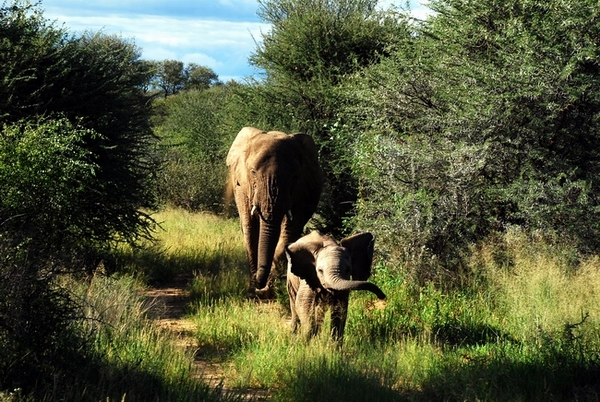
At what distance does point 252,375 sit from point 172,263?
619 centimetres

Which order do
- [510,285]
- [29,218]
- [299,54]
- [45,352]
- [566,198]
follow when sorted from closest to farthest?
1. [45,352]
2. [29,218]
3. [510,285]
4. [566,198]
5. [299,54]

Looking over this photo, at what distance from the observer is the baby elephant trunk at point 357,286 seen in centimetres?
614

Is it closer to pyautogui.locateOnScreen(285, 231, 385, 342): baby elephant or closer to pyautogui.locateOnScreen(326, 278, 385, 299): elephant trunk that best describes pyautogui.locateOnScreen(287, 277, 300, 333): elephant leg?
pyautogui.locateOnScreen(285, 231, 385, 342): baby elephant

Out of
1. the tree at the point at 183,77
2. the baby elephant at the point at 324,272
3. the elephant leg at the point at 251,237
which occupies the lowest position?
the tree at the point at 183,77

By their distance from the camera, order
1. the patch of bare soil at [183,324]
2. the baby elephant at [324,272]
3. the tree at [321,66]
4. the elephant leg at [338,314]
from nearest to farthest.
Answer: the patch of bare soil at [183,324] → the baby elephant at [324,272] → the elephant leg at [338,314] → the tree at [321,66]

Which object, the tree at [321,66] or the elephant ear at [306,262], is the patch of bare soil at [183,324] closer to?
the elephant ear at [306,262]

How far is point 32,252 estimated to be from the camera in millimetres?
5285

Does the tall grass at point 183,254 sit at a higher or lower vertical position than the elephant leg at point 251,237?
lower

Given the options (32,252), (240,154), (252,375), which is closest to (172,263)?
(240,154)

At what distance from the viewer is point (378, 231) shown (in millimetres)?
10211

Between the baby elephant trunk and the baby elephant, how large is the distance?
0.40 feet

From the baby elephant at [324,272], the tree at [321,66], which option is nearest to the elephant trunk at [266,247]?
the baby elephant at [324,272]

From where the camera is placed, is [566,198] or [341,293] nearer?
[341,293]

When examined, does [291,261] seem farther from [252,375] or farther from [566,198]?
[566,198]
